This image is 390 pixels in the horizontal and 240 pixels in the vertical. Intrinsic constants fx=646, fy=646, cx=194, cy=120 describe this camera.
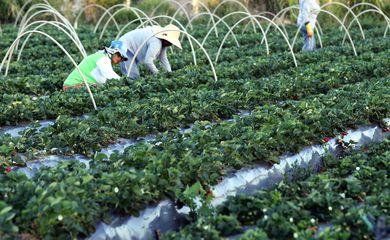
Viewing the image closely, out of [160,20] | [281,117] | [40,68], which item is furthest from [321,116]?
[160,20]

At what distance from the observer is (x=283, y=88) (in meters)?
8.21

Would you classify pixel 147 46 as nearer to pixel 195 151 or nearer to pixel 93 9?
pixel 195 151

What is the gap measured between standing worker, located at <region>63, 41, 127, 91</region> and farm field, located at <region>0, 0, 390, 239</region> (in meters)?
0.38

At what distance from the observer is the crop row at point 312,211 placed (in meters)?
4.00

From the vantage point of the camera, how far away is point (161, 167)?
482cm

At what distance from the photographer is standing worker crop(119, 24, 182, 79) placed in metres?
9.30

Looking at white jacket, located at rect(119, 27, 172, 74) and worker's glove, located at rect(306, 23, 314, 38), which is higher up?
white jacket, located at rect(119, 27, 172, 74)

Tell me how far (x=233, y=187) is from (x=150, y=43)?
177 inches

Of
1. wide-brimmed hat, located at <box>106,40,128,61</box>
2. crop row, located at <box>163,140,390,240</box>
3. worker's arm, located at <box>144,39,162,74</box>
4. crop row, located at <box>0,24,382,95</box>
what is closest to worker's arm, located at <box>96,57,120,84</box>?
wide-brimmed hat, located at <box>106,40,128,61</box>

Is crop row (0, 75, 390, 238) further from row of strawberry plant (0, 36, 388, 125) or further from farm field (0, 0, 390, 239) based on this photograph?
row of strawberry plant (0, 36, 388, 125)

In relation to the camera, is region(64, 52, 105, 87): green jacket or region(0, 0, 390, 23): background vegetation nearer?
region(64, 52, 105, 87): green jacket

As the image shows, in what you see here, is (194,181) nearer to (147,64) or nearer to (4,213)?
(4,213)

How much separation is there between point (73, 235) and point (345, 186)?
2128 millimetres

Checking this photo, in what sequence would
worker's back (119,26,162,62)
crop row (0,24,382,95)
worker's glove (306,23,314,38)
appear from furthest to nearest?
1. worker's glove (306,23,314,38)
2. worker's back (119,26,162,62)
3. crop row (0,24,382,95)
